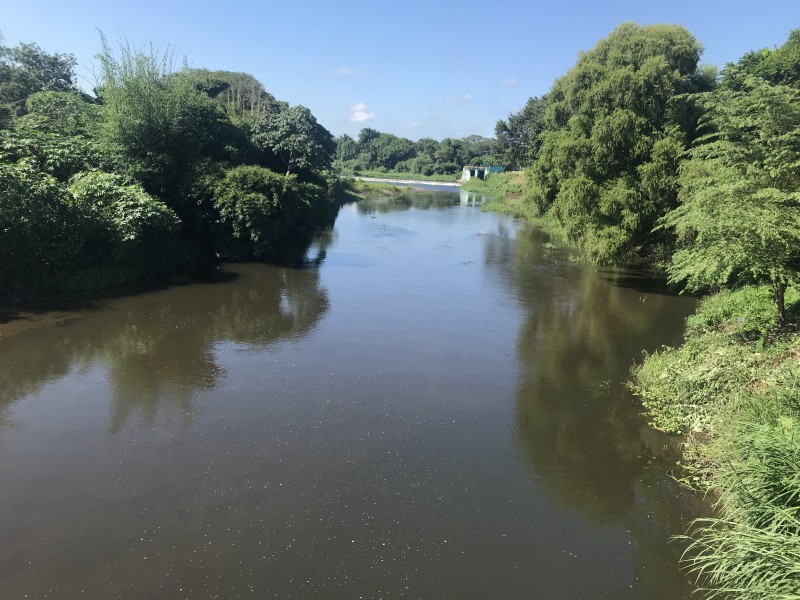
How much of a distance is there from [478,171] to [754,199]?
3682 inches

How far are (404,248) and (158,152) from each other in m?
14.0

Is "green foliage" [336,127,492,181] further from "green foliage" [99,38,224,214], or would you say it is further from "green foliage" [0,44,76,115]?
"green foliage" [99,38,224,214]

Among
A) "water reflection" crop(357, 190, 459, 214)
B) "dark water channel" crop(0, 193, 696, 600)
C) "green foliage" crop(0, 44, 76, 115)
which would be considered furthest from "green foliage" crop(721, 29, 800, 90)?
"green foliage" crop(0, 44, 76, 115)

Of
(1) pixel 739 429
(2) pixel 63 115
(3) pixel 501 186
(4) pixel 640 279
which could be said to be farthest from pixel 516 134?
(1) pixel 739 429

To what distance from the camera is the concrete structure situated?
314ft

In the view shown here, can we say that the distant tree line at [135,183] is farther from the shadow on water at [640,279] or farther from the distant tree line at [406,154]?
the distant tree line at [406,154]

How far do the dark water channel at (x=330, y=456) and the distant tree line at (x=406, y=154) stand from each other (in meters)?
103

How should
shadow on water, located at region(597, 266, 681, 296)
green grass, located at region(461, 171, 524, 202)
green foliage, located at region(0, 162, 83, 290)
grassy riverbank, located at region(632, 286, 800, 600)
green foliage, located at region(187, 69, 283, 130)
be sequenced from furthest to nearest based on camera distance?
green grass, located at region(461, 171, 524, 202) → green foliage, located at region(187, 69, 283, 130) → shadow on water, located at region(597, 266, 681, 296) → green foliage, located at region(0, 162, 83, 290) → grassy riverbank, located at region(632, 286, 800, 600)

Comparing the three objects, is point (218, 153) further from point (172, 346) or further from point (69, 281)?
point (172, 346)

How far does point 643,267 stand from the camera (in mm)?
25656

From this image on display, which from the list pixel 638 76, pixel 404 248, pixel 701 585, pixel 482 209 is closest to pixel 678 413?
pixel 701 585

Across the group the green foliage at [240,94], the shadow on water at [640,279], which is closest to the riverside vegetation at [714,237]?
the shadow on water at [640,279]

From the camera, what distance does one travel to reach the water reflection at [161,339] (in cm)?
1118

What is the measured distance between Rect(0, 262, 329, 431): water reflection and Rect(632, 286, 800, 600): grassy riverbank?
903 centimetres
